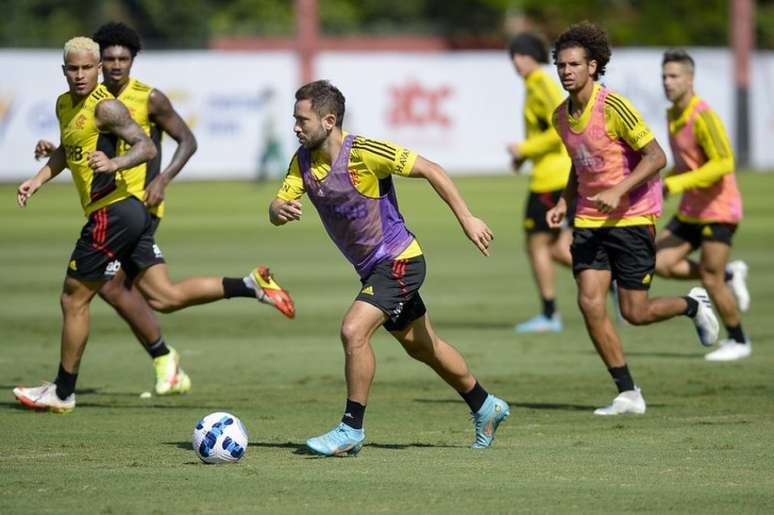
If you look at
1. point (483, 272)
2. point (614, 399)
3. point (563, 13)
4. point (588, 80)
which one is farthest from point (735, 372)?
point (563, 13)

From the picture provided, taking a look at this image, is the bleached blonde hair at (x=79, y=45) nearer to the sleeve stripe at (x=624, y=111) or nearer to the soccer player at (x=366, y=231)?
the soccer player at (x=366, y=231)

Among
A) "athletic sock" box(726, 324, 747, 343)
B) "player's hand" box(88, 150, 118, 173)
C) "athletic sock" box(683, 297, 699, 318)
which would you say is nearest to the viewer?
"player's hand" box(88, 150, 118, 173)

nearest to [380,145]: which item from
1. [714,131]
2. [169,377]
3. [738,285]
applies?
[169,377]

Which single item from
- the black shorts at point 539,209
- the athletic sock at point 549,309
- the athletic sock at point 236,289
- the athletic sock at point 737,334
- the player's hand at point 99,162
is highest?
the player's hand at point 99,162

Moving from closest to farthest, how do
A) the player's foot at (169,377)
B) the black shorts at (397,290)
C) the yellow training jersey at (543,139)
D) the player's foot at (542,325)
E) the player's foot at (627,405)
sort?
the black shorts at (397,290)
the player's foot at (627,405)
the player's foot at (169,377)
the yellow training jersey at (543,139)
the player's foot at (542,325)

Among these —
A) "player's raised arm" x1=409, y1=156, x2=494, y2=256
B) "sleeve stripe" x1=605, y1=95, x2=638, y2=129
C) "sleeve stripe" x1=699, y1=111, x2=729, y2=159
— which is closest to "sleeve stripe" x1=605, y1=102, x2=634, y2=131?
"sleeve stripe" x1=605, y1=95, x2=638, y2=129

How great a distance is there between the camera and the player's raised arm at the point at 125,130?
31.4 ft

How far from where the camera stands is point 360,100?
41.3 meters

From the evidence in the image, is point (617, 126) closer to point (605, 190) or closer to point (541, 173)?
point (605, 190)

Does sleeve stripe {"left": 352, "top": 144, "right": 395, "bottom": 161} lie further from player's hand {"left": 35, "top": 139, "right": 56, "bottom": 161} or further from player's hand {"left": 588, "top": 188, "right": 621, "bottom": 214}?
player's hand {"left": 35, "top": 139, "right": 56, "bottom": 161}

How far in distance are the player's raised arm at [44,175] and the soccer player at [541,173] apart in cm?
505

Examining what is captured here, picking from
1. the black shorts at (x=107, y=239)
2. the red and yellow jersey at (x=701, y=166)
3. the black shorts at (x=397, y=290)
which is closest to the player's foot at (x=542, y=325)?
the red and yellow jersey at (x=701, y=166)

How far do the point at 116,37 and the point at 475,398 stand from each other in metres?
3.92

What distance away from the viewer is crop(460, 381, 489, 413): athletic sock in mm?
8445
